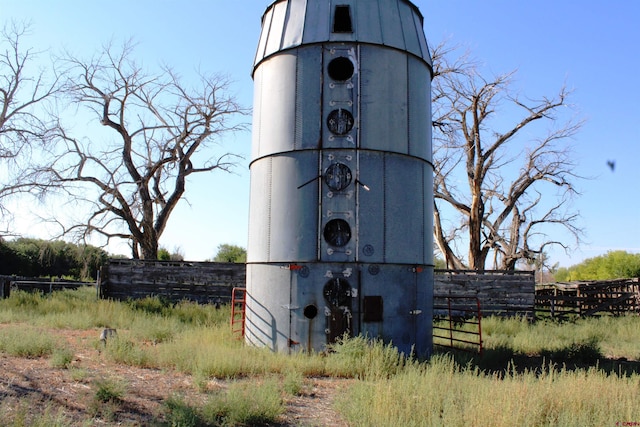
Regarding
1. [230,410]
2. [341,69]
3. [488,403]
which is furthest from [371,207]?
[230,410]

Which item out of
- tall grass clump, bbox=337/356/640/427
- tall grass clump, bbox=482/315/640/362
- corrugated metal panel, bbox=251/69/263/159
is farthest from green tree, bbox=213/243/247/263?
tall grass clump, bbox=337/356/640/427

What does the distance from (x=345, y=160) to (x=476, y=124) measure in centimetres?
1999

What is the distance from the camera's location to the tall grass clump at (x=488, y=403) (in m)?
6.02

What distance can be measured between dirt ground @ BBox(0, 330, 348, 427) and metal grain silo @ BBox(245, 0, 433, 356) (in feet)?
6.67

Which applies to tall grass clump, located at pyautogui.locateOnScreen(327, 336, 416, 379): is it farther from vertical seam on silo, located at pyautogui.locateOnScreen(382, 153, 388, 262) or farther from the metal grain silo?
vertical seam on silo, located at pyautogui.locateOnScreen(382, 153, 388, 262)

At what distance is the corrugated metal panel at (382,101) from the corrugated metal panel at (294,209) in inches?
53.1

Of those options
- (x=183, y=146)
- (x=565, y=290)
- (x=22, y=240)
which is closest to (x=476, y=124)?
(x=565, y=290)

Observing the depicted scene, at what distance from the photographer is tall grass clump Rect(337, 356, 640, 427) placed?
6020 mm

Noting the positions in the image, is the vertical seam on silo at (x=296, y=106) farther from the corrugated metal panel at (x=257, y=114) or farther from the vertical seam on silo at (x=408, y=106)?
the vertical seam on silo at (x=408, y=106)

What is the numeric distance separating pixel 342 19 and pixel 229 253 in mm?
54229

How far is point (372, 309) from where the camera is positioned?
10562mm

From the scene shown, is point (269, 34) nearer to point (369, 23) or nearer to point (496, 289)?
point (369, 23)

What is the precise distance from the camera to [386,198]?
10984mm

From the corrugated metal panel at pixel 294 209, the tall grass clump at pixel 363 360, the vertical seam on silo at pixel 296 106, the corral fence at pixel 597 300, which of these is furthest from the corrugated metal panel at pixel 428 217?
the corral fence at pixel 597 300
